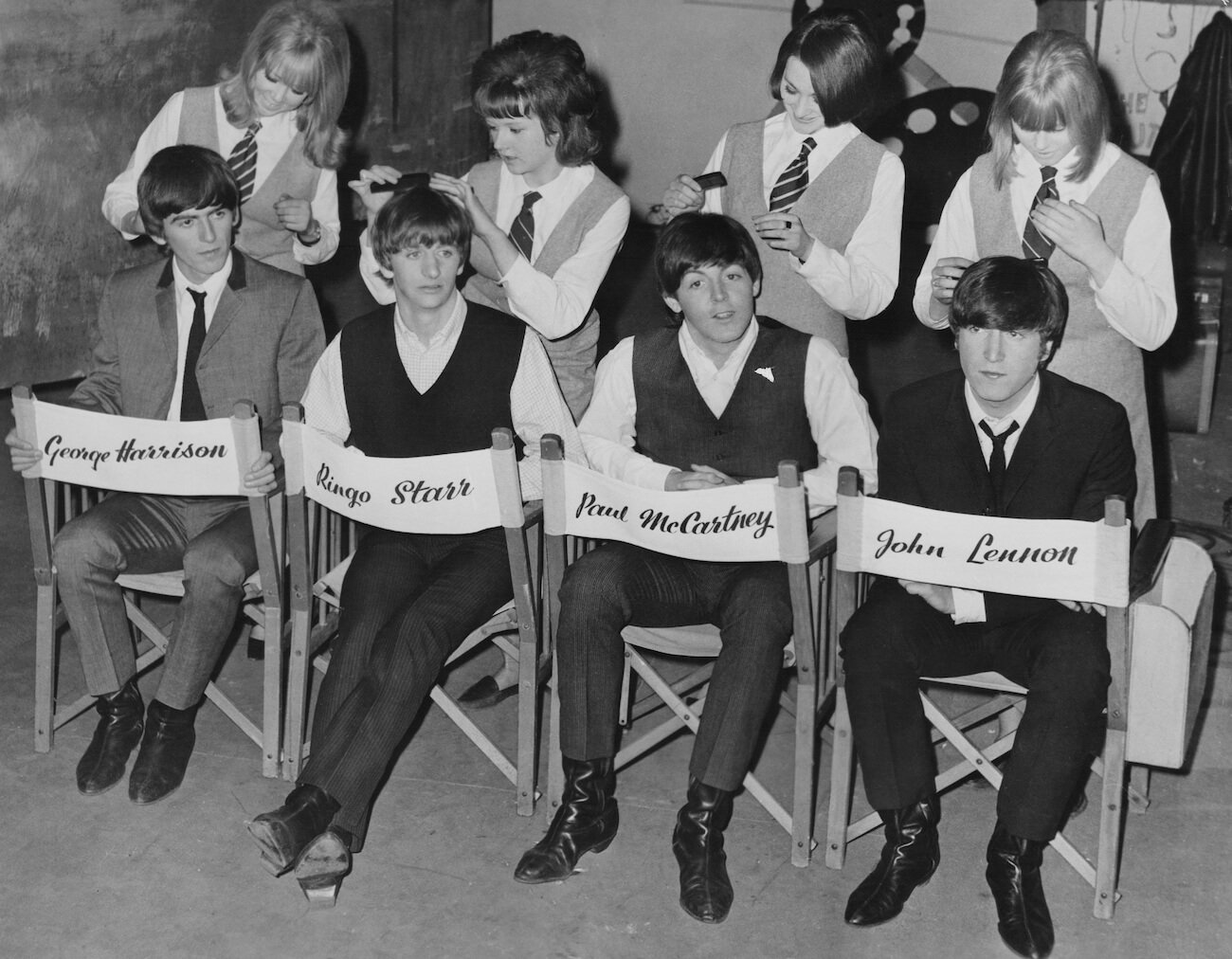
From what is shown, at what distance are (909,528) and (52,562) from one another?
6.44ft

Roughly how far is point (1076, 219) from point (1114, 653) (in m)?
0.88

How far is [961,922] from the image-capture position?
9.61 ft

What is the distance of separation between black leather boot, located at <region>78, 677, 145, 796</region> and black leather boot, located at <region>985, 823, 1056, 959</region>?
1933 millimetres

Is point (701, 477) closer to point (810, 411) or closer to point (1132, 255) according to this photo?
point (810, 411)

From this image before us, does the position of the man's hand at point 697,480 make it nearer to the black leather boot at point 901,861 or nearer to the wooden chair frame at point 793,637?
the wooden chair frame at point 793,637

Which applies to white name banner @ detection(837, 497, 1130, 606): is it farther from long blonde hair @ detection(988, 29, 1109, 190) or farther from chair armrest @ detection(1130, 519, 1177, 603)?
long blonde hair @ detection(988, 29, 1109, 190)

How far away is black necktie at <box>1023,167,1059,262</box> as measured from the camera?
323 cm

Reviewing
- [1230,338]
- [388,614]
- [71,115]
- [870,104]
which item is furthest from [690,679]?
[1230,338]

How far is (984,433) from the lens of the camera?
3.08m

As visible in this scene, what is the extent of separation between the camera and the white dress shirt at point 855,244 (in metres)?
3.36

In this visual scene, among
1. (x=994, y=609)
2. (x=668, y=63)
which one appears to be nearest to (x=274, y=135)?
(x=994, y=609)

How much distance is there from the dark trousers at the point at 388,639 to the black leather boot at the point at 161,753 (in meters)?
0.48

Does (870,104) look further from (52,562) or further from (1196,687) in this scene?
(52,562)

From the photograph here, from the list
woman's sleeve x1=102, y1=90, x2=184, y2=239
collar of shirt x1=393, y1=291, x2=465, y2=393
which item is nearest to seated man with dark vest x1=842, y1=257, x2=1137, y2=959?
collar of shirt x1=393, y1=291, x2=465, y2=393
